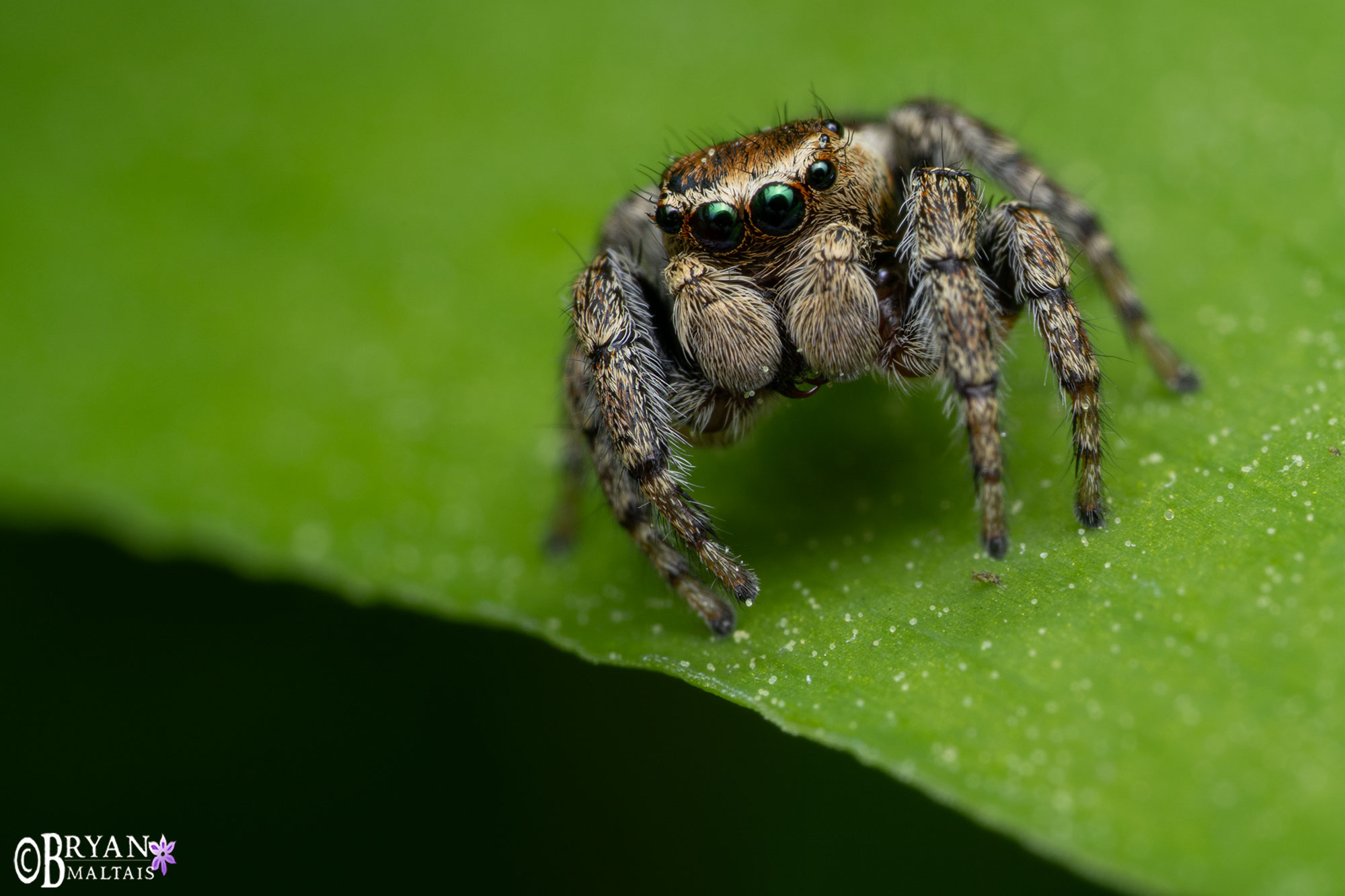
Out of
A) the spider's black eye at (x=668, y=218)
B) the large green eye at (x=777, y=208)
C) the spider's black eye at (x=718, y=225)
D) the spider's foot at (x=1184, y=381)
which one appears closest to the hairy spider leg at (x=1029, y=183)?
the spider's foot at (x=1184, y=381)

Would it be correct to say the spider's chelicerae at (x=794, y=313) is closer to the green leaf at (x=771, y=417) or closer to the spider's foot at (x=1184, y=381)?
the spider's foot at (x=1184, y=381)

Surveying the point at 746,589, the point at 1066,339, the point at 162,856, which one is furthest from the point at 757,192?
the point at 162,856

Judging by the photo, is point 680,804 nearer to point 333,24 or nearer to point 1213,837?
point 1213,837

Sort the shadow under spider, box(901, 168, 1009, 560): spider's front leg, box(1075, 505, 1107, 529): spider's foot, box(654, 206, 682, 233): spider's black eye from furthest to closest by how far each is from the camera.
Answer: the shadow under spider, box(654, 206, 682, 233): spider's black eye, box(1075, 505, 1107, 529): spider's foot, box(901, 168, 1009, 560): spider's front leg

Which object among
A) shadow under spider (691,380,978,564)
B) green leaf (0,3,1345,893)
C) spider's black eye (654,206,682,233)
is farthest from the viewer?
shadow under spider (691,380,978,564)

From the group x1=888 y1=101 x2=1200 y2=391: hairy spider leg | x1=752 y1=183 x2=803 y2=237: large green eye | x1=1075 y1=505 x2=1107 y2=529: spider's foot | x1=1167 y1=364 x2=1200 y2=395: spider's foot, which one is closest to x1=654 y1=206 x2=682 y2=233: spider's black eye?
x1=752 y1=183 x2=803 y2=237: large green eye

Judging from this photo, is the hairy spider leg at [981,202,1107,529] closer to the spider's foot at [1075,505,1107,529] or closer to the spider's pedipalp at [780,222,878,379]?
the spider's foot at [1075,505,1107,529]

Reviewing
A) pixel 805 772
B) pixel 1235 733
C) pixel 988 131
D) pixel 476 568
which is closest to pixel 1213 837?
pixel 1235 733

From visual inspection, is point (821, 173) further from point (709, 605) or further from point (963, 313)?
point (709, 605)
